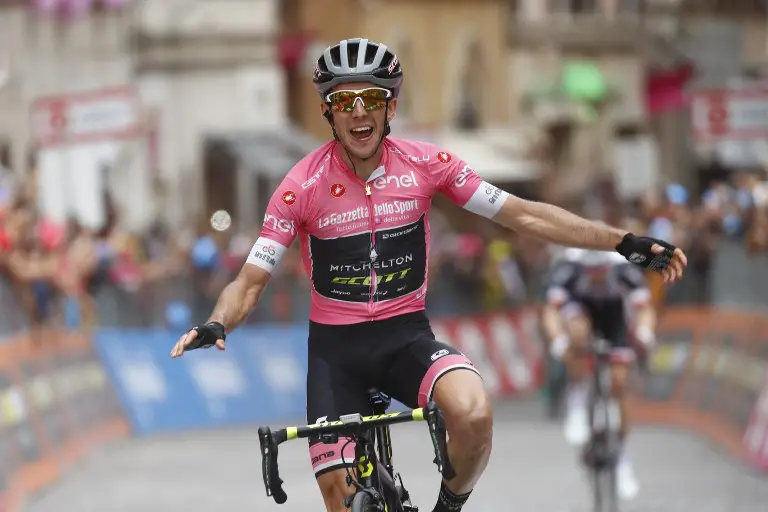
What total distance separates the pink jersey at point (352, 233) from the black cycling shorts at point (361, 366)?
66 millimetres

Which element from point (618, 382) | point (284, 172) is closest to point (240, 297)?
point (618, 382)

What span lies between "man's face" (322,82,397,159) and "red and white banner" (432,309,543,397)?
15304 millimetres

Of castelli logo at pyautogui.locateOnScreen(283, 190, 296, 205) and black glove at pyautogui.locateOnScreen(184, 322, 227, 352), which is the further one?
castelli logo at pyautogui.locateOnScreen(283, 190, 296, 205)

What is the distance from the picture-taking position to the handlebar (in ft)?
25.4

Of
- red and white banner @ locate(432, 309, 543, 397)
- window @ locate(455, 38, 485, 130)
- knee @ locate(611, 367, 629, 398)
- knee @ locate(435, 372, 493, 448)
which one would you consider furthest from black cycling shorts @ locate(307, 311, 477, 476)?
window @ locate(455, 38, 485, 130)

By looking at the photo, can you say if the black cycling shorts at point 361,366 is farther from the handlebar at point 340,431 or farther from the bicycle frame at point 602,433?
the bicycle frame at point 602,433

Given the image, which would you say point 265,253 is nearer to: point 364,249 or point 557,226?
point 364,249

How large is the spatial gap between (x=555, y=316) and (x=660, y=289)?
760 centimetres

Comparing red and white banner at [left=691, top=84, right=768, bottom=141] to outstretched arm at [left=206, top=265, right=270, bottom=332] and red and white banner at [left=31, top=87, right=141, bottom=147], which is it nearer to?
red and white banner at [left=31, top=87, right=141, bottom=147]

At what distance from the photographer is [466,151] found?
4441cm

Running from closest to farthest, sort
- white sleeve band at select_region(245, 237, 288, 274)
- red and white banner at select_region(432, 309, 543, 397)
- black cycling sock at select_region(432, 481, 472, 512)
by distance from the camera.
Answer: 1. black cycling sock at select_region(432, 481, 472, 512)
2. white sleeve band at select_region(245, 237, 288, 274)
3. red and white banner at select_region(432, 309, 543, 397)

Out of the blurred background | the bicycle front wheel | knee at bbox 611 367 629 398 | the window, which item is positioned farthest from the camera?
the window

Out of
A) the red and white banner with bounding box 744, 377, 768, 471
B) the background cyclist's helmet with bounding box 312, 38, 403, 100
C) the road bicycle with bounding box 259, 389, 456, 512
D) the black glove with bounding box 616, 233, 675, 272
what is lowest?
the red and white banner with bounding box 744, 377, 768, 471

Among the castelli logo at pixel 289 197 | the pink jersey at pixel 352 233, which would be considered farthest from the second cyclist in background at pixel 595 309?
the castelli logo at pixel 289 197
